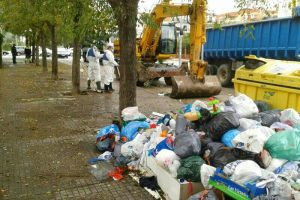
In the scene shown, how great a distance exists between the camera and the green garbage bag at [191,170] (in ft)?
13.4

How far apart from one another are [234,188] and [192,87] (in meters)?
8.11

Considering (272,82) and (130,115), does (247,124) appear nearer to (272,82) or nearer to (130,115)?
(272,82)

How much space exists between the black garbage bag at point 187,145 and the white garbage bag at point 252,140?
0.44 metres

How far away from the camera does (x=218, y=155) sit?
4.18m

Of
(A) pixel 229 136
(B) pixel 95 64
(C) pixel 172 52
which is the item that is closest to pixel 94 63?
(B) pixel 95 64

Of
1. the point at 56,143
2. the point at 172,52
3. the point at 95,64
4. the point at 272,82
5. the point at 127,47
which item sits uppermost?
the point at 127,47

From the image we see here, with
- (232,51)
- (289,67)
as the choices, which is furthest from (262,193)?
(232,51)

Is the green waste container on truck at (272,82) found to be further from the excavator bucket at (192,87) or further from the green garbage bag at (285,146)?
the excavator bucket at (192,87)

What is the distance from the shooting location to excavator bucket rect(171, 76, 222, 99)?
448 inches

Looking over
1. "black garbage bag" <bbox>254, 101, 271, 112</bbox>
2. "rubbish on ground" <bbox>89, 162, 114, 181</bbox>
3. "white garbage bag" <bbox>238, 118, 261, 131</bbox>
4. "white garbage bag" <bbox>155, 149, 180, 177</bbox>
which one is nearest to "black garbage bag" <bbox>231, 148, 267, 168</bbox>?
"white garbage bag" <bbox>155, 149, 180, 177</bbox>

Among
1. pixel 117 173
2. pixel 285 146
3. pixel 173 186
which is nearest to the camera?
pixel 285 146

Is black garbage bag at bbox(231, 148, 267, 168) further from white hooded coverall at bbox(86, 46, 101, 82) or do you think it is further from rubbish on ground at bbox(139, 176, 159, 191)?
white hooded coverall at bbox(86, 46, 101, 82)

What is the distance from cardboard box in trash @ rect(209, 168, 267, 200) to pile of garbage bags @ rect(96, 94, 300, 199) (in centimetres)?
4

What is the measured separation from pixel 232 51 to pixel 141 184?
38.7 ft
